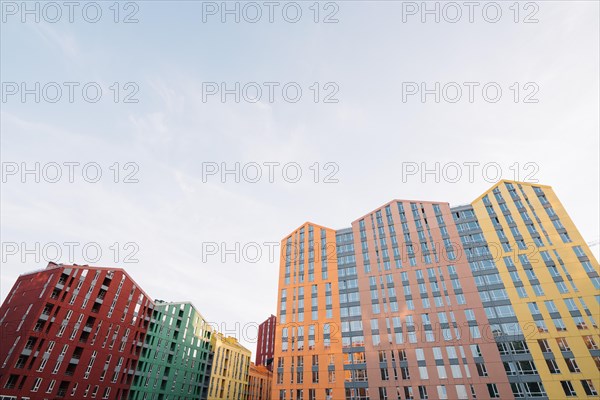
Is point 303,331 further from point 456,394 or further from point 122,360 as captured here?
point 122,360

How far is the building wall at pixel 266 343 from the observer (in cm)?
13300

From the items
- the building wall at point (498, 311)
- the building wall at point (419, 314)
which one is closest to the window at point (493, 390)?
the building wall at point (419, 314)

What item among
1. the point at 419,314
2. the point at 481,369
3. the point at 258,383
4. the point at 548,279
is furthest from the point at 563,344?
the point at 258,383

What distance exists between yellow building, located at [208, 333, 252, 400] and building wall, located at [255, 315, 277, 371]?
27.3 metres

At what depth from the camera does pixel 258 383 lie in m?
111

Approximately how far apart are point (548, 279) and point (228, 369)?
8734 cm

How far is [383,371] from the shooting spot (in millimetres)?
57000

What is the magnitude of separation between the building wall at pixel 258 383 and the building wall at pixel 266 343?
490 inches

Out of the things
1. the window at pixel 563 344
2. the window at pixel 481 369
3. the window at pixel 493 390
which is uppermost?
the window at pixel 563 344

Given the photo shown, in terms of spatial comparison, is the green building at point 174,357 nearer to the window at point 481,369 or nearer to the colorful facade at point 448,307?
the colorful facade at point 448,307

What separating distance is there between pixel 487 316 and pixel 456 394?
555 inches

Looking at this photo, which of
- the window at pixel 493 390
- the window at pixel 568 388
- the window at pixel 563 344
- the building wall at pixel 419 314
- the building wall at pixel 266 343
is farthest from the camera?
the building wall at pixel 266 343

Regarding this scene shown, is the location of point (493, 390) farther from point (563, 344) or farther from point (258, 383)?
point (258, 383)

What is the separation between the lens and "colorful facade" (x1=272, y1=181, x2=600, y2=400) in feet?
164
